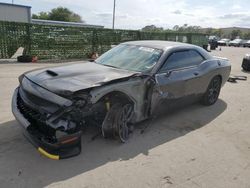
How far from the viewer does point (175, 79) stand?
185 inches

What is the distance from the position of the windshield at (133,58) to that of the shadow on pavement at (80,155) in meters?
1.08

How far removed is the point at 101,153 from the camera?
3.62m

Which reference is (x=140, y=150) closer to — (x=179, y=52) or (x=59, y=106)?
(x=59, y=106)

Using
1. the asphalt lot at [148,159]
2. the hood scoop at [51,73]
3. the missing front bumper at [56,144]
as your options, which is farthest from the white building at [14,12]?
the missing front bumper at [56,144]

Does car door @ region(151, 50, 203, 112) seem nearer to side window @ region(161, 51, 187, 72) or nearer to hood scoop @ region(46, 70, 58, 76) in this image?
side window @ region(161, 51, 187, 72)

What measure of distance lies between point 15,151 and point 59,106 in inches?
41.2

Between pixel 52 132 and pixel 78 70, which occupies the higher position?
pixel 78 70

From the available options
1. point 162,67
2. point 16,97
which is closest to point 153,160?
point 162,67

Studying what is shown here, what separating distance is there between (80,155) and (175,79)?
2.25 metres

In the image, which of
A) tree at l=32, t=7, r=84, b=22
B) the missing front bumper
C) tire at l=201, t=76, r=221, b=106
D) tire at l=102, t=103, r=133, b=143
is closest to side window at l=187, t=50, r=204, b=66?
tire at l=201, t=76, r=221, b=106

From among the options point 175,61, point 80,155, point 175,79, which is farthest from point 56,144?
point 175,61

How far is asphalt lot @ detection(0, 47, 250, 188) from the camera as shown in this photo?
302 centimetres

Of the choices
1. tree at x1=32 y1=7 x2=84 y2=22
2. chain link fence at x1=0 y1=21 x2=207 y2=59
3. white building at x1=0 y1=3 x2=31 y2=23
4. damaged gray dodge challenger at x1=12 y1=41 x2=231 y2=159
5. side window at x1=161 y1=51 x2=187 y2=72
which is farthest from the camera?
tree at x1=32 y1=7 x2=84 y2=22

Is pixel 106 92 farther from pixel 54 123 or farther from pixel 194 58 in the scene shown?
pixel 194 58
